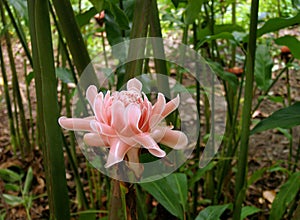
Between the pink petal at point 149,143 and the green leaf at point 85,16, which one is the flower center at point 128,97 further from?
the green leaf at point 85,16

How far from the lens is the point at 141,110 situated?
0.38 m

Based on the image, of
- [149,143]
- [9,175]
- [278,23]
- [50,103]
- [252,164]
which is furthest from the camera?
[252,164]

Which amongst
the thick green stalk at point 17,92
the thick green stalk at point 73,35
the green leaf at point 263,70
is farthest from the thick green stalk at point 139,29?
the thick green stalk at point 17,92

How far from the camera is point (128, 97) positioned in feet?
1.26

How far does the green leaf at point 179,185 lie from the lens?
79cm

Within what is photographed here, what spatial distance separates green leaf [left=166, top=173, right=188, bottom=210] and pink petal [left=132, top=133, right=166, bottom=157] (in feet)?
1.43

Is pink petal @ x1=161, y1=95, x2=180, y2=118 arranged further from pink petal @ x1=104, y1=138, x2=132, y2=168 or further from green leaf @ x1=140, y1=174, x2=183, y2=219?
green leaf @ x1=140, y1=174, x2=183, y2=219

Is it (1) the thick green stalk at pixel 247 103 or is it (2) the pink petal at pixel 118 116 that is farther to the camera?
(1) the thick green stalk at pixel 247 103

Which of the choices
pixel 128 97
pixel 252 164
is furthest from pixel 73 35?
pixel 252 164

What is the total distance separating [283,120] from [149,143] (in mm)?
371

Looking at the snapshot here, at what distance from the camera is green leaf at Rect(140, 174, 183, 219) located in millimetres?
722

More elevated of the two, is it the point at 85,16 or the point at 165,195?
the point at 85,16

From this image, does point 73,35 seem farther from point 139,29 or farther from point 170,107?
point 170,107

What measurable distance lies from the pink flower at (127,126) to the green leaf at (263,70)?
668mm
